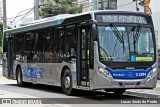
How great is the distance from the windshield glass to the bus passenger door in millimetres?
768

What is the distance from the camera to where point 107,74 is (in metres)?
14.2

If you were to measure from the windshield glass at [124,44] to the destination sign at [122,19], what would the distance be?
0.26m

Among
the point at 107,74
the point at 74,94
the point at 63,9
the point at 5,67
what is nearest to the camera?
the point at 107,74

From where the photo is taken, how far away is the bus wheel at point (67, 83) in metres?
16.2

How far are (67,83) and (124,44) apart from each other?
3.15 metres

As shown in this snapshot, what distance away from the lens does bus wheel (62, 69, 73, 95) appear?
53.2ft

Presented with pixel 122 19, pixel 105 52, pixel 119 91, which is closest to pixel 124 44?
pixel 105 52

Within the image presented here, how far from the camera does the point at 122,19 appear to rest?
1495 centimetres

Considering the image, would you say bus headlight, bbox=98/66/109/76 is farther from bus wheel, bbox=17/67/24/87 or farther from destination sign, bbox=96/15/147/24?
bus wheel, bbox=17/67/24/87

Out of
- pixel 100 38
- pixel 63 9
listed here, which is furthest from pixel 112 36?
pixel 63 9

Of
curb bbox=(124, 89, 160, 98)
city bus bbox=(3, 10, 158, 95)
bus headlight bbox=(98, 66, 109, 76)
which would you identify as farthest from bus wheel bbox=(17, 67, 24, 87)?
bus headlight bbox=(98, 66, 109, 76)

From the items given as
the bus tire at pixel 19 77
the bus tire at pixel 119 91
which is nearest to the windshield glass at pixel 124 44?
the bus tire at pixel 119 91

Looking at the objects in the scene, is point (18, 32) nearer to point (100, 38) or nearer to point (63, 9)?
point (100, 38)

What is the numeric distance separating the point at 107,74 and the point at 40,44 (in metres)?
5.89
